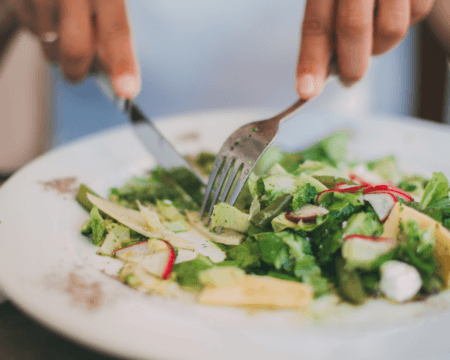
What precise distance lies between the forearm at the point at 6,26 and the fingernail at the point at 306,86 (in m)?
2.10

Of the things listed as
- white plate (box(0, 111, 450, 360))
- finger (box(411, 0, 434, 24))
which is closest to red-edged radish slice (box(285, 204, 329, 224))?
white plate (box(0, 111, 450, 360))

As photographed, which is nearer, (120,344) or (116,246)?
(120,344)

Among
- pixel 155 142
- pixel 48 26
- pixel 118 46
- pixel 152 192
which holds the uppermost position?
pixel 48 26

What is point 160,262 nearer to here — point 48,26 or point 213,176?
point 213,176

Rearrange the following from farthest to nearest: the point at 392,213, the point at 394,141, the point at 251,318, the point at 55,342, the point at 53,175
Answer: the point at 394,141 → the point at 53,175 → the point at 392,213 → the point at 55,342 → the point at 251,318

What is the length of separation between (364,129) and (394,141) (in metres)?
0.20

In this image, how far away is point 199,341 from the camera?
2.92 feet

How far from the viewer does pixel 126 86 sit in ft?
6.00

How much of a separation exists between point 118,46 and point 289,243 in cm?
135

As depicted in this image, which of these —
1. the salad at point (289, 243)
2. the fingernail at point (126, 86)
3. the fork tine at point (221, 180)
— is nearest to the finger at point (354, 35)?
the salad at point (289, 243)

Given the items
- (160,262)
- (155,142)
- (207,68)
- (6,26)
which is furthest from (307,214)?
(6,26)

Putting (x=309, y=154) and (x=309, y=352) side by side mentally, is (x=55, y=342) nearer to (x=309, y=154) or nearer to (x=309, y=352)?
(x=309, y=352)

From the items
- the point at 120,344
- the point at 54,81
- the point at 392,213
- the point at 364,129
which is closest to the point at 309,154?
the point at 364,129

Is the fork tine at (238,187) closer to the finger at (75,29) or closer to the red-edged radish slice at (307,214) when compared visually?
the red-edged radish slice at (307,214)
